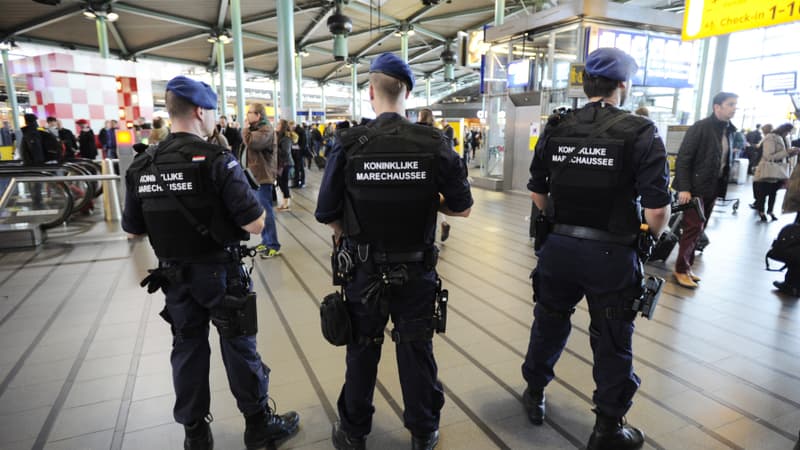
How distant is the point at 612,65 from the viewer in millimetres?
1926

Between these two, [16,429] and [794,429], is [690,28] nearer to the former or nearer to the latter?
[794,429]

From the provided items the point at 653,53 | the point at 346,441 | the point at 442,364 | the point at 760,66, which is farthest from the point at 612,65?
the point at 760,66

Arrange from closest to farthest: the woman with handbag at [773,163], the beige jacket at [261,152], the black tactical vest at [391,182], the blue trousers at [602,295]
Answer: the black tactical vest at [391,182] < the blue trousers at [602,295] < the beige jacket at [261,152] < the woman with handbag at [773,163]

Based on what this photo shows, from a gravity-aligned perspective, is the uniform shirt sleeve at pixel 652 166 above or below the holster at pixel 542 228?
above

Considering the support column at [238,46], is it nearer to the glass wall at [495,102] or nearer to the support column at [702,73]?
the glass wall at [495,102]

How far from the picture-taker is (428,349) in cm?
183

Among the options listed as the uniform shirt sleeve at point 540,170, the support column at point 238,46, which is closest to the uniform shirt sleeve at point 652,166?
the uniform shirt sleeve at point 540,170

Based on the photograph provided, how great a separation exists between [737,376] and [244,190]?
2882 mm

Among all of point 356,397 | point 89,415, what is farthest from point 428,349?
point 89,415

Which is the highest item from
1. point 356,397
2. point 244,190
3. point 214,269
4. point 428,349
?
point 244,190

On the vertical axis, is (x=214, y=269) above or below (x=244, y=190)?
below

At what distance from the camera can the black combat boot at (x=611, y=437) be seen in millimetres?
1949

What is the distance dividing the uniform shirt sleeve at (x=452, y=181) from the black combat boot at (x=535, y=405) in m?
1.05

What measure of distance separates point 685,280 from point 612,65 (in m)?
3.10
